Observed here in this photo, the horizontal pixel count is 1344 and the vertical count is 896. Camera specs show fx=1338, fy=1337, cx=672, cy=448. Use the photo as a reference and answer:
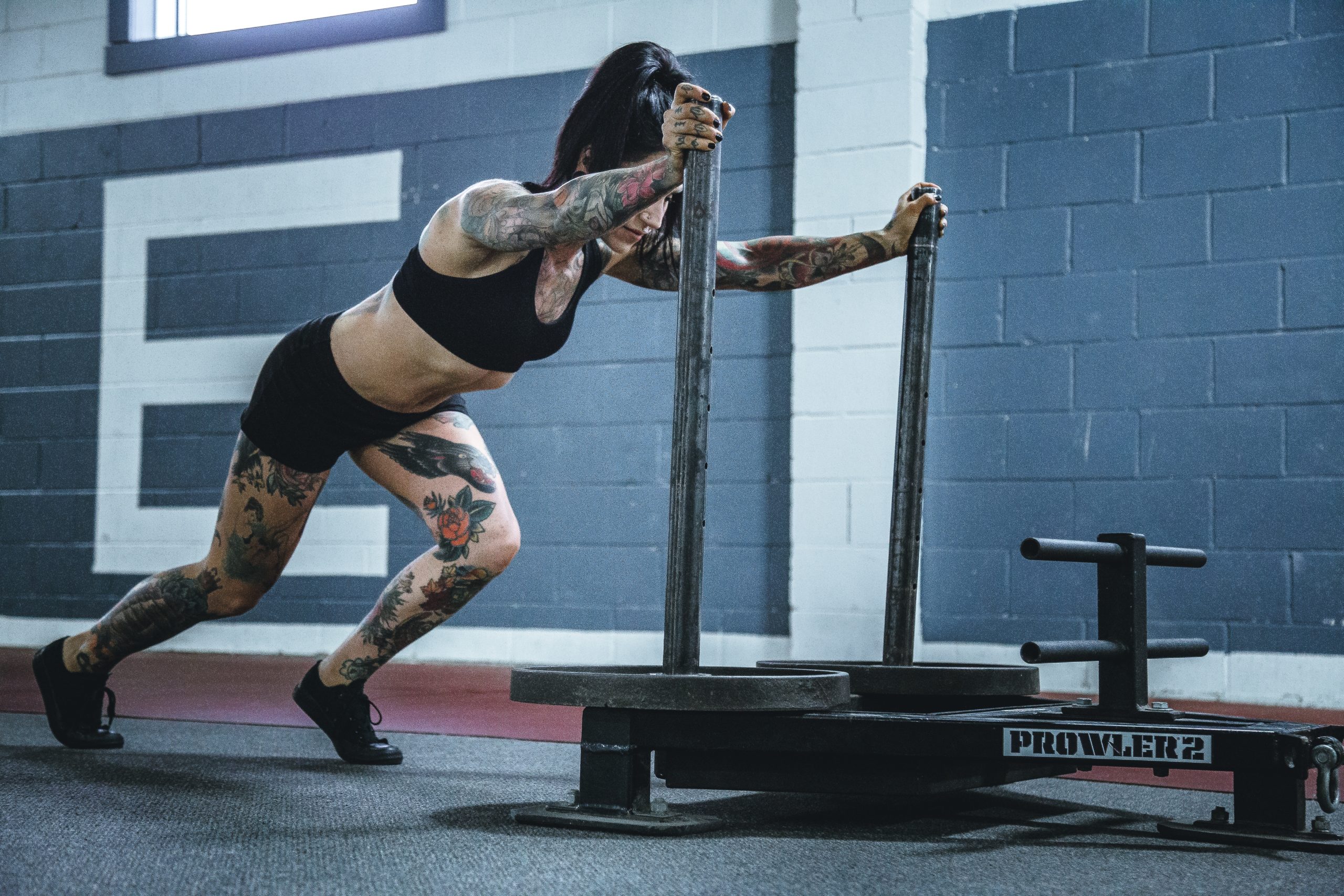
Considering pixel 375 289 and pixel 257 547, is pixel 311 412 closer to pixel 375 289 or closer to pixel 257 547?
pixel 257 547

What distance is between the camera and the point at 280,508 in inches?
95.6

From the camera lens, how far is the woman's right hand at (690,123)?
1765 millimetres

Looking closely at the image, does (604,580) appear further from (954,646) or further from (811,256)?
(811,256)

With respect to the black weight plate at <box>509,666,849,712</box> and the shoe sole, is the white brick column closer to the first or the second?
the shoe sole

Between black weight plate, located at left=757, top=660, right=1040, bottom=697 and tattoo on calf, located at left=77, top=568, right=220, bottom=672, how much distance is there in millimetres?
1084

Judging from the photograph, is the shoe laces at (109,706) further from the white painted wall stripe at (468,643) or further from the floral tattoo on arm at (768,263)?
the white painted wall stripe at (468,643)

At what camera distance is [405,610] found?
2.37 meters

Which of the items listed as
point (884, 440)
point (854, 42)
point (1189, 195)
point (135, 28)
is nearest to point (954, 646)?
point (884, 440)

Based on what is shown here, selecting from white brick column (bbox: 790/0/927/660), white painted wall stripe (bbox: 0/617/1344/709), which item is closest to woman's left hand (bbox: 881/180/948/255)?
white painted wall stripe (bbox: 0/617/1344/709)

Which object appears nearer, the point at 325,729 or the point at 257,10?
the point at 325,729

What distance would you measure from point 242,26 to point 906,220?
3.68m

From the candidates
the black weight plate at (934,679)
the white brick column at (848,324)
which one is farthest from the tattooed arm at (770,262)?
the white brick column at (848,324)

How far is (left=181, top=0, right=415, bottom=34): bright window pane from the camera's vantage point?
16.3 ft

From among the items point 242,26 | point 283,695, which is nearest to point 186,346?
point 242,26
